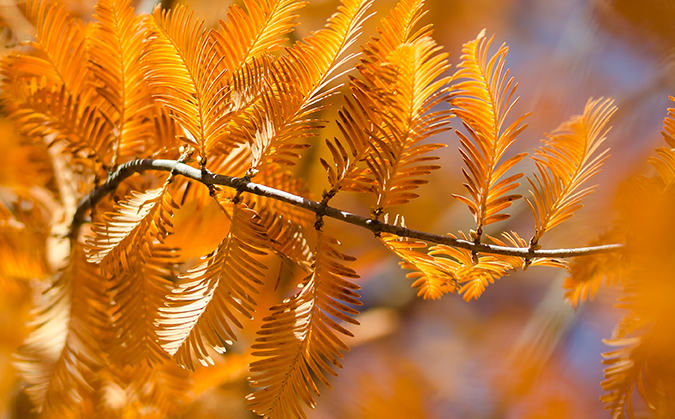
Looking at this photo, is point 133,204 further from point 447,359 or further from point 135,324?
point 447,359

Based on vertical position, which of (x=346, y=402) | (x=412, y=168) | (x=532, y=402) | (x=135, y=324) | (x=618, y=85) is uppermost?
(x=618, y=85)

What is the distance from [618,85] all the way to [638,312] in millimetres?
531

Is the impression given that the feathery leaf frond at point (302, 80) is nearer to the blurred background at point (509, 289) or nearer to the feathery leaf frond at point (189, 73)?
the feathery leaf frond at point (189, 73)

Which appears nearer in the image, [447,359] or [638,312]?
[638,312]

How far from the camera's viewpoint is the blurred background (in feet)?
1.59

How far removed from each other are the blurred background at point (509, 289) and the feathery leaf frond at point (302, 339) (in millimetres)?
258

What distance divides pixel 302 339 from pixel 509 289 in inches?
23.8

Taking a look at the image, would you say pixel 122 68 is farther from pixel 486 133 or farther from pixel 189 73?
pixel 486 133

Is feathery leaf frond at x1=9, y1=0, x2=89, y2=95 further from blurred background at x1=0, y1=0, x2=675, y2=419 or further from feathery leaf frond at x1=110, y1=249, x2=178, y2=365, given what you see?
blurred background at x1=0, y1=0, x2=675, y2=419

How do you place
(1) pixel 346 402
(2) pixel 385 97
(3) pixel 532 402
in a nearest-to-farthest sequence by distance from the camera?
1. (2) pixel 385 97
2. (3) pixel 532 402
3. (1) pixel 346 402

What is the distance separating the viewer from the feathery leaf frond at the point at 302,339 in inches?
5.6

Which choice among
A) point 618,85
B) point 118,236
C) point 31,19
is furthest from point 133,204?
point 618,85

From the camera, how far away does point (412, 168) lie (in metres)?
0.15

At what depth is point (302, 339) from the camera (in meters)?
0.15
